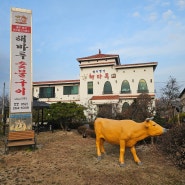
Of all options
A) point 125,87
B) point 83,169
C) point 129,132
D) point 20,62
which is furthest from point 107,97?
point 83,169

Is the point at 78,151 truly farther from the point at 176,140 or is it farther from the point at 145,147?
the point at 176,140

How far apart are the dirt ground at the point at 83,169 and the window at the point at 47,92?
20.8 m

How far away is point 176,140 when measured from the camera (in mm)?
6852

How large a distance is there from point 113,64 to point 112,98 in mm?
4717

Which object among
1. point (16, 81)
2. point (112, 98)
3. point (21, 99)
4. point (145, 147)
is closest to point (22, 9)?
point (16, 81)

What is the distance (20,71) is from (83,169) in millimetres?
6029

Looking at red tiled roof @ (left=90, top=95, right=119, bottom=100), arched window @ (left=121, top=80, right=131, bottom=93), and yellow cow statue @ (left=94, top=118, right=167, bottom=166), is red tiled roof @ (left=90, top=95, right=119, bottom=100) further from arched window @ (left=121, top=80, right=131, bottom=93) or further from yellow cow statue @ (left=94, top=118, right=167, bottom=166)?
yellow cow statue @ (left=94, top=118, right=167, bottom=166)

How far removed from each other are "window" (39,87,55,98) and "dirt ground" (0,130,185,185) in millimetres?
20808

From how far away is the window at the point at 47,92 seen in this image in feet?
97.7

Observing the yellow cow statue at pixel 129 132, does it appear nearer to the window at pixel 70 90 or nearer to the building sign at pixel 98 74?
the building sign at pixel 98 74

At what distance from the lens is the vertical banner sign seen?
9.87m

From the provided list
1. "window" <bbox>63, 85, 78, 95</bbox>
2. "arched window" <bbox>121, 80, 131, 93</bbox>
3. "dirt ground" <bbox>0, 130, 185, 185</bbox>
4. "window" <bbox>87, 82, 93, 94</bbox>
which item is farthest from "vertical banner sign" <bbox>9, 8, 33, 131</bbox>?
"window" <bbox>63, 85, 78, 95</bbox>

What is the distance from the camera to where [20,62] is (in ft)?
33.3

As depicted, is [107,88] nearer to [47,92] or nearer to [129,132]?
[47,92]
